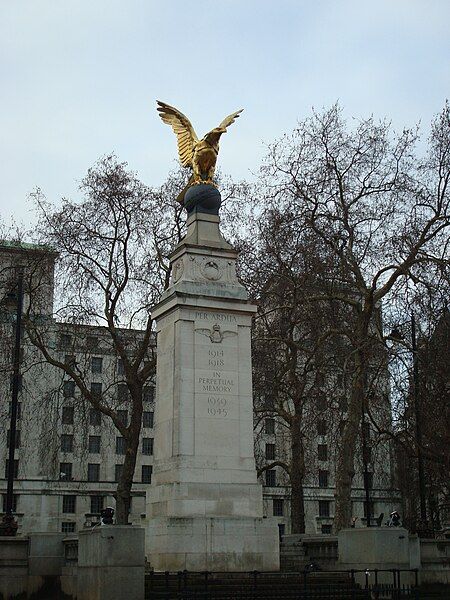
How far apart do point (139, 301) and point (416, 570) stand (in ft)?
63.5

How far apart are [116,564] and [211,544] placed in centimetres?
462

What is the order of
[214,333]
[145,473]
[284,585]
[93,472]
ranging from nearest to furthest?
[284,585] → [214,333] → [93,472] → [145,473]

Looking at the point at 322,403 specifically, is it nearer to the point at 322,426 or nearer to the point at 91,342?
the point at 322,426

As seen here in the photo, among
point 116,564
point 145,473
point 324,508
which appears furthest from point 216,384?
point 324,508

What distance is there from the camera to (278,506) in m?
68.1

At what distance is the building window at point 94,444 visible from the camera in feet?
206

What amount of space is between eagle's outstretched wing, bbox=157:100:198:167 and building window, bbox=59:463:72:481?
139 ft

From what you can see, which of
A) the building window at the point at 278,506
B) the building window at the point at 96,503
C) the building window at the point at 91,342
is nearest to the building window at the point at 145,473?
the building window at the point at 96,503

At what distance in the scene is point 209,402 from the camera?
2181 centimetres

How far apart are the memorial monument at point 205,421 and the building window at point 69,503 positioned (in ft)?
142

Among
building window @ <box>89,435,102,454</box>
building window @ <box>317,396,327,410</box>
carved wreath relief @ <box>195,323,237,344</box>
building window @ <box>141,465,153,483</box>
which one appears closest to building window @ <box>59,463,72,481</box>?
building window @ <box>89,435,102,454</box>

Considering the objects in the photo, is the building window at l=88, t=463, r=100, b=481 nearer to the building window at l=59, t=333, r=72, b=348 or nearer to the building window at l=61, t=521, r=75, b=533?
the building window at l=61, t=521, r=75, b=533

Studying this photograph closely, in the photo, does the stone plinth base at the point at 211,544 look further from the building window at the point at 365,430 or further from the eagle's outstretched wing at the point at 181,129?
the eagle's outstretched wing at the point at 181,129

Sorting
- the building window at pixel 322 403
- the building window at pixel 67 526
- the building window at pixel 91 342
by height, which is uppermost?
the building window at pixel 91 342
